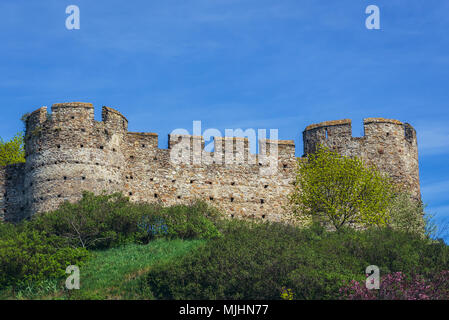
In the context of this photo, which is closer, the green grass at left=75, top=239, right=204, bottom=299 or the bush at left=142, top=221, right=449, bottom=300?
the bush at left=142, top=221, right=449, bottom=300

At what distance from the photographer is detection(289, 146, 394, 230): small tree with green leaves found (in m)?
34.8

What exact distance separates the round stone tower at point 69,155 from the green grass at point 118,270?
453 cm

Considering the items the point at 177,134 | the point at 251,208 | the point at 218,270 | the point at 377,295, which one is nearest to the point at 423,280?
the point at 377,295

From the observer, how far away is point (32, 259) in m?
26.4

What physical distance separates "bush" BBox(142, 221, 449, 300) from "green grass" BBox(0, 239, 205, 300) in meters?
0.83

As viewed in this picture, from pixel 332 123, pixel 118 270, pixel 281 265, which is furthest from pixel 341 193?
pixel 118 270

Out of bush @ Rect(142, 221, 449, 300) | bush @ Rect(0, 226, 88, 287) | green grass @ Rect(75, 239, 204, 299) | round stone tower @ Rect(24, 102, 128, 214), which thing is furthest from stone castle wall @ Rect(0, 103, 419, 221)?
bush @ Rect(142, 221, 449, 300)

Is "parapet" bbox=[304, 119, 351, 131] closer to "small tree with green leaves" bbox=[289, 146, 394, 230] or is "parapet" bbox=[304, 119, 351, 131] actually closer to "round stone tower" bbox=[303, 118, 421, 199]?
"round stone tower" bbox=[303, 118, 421, 199]

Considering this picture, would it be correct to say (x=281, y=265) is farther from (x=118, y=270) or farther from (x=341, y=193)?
(x=341, y=193)

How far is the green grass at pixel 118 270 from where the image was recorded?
80.5 feet

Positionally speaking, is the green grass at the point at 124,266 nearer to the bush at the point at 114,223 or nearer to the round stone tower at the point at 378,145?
the bush at the point at 114,223

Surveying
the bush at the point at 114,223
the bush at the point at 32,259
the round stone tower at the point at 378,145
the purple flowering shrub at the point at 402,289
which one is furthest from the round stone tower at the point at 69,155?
the purple flowering shrub at the point at 402,289
